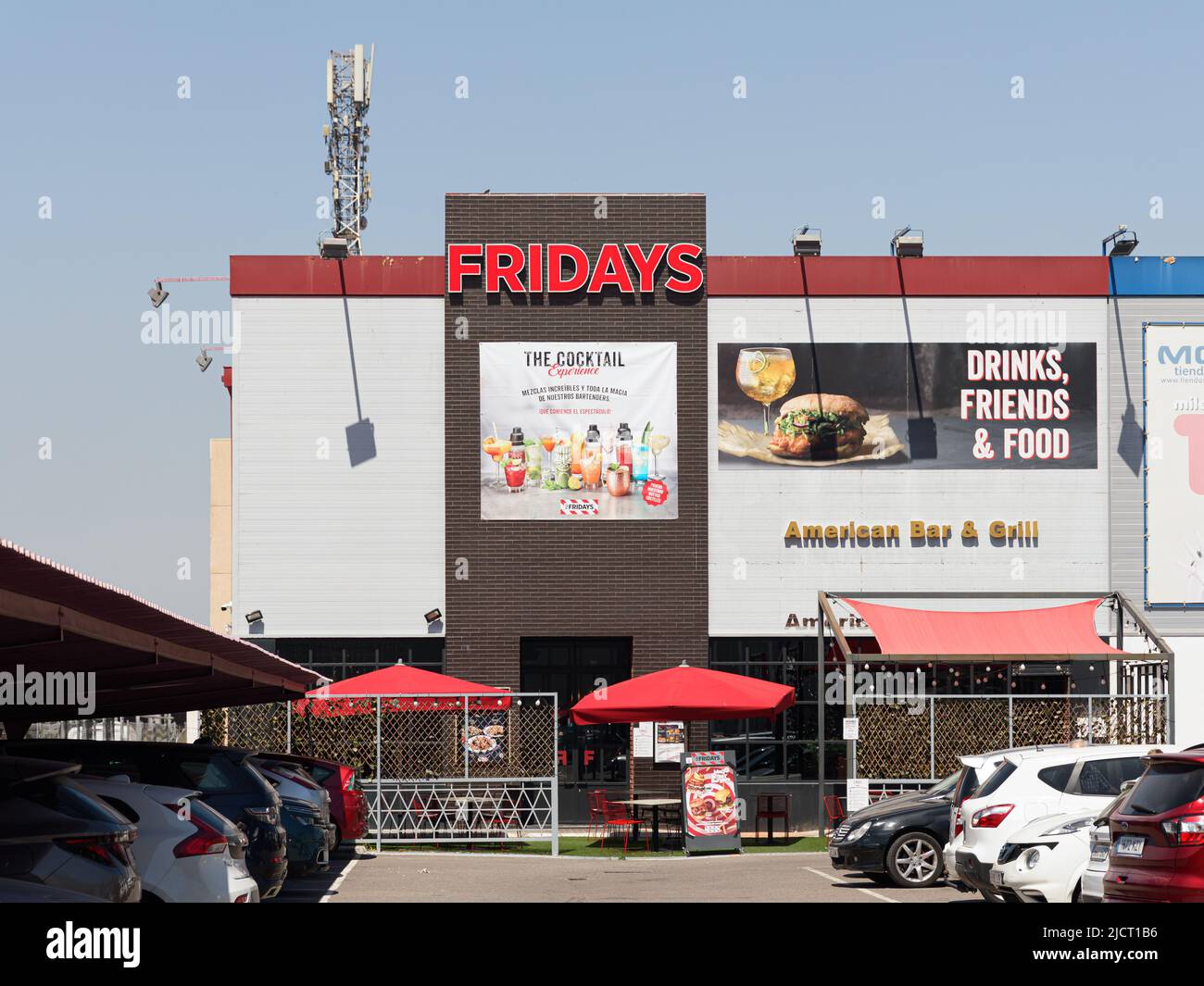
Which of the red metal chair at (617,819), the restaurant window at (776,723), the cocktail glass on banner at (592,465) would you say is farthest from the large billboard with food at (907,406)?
the red metal chair at (617,819)

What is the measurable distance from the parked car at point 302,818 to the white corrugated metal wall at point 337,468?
10.3 metres

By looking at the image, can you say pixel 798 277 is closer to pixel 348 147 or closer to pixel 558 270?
pixel 558 270

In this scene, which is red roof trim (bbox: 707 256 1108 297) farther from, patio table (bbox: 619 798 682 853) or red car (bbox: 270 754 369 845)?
red car (bbox: 270 754 369 845)

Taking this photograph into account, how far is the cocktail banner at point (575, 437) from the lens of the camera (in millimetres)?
30672

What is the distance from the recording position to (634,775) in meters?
30.1

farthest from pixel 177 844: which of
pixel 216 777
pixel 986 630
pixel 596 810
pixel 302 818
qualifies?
pixel 986 630

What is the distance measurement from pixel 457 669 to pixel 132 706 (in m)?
7.61

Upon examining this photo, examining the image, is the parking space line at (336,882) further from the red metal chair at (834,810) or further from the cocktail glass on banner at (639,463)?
the cocktail glass on banner at (639,463)

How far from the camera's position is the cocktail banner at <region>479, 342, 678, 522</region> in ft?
101

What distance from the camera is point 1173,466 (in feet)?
102

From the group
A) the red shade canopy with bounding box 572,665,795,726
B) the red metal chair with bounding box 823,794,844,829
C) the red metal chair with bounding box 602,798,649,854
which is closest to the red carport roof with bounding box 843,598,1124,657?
the red metal chair with bounding box 823,794,844,829

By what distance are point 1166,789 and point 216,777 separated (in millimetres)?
8852

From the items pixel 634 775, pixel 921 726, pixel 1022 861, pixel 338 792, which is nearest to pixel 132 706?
pixel 338 792

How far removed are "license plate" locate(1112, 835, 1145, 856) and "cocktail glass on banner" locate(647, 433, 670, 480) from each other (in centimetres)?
1916
